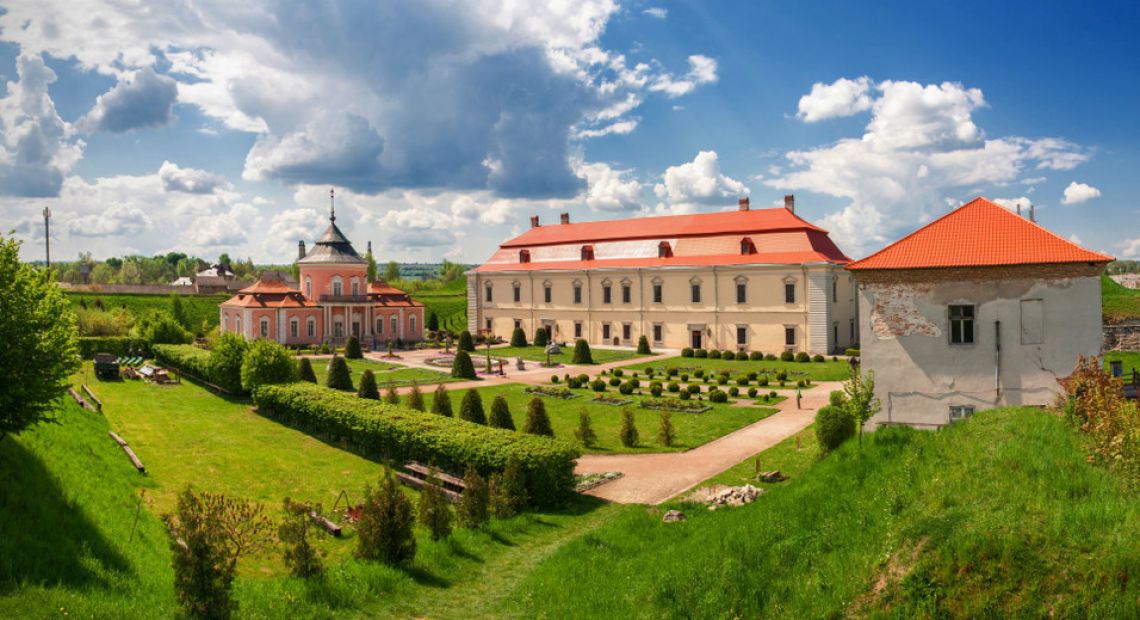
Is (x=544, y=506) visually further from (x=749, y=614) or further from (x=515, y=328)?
(x=515, y=328)

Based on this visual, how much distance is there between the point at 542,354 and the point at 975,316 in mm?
30832

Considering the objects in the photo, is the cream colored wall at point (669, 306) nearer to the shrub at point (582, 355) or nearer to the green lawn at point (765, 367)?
the green lawn at point (765, 367)

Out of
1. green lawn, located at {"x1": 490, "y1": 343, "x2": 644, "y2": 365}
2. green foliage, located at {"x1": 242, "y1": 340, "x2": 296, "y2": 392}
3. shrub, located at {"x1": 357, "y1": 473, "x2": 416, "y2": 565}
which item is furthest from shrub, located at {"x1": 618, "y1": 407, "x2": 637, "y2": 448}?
green lawn, located at {"x1": 490, "y1": 343, "x2": 644, "y2": 365}

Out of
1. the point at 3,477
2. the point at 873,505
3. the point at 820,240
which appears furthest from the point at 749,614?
the point at 820,240

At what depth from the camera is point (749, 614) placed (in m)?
7.72

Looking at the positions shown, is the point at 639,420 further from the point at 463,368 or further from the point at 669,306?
the point at 669,306

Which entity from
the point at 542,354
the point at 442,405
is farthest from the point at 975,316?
the point at 542,354

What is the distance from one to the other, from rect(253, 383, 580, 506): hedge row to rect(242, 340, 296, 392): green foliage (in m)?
1.61

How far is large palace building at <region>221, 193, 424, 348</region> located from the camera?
48625 mm

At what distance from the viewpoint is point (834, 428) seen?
16.1m

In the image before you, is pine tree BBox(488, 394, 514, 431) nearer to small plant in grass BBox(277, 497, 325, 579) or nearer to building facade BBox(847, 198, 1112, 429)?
building facade BBox(847, 198, 1112, 429)

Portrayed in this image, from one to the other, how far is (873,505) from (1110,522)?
9.64 ft

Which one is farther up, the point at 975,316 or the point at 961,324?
the point at 975,316

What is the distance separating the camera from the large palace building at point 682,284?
136ft
